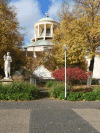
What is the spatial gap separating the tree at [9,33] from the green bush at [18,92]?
688 centimetres

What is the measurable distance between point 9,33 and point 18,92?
9.91m

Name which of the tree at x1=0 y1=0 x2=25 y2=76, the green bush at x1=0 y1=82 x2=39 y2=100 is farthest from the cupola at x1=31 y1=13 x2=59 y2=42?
the green bush at x1=0 y1=82 x2=39 y2=100

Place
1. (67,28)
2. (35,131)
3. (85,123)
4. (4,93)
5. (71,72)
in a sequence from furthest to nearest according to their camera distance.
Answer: (67,28), (71,72), (4,93), (85,123), (35,131)

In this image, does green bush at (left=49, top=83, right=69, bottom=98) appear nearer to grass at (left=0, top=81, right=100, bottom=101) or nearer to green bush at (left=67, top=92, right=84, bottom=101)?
grass at (left=0, top=81, right=100, bottom=101)

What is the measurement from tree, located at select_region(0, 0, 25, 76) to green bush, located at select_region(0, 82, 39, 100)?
688 cm

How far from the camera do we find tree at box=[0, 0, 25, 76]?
1642cm

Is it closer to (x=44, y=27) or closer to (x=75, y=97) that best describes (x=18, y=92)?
(x=75, y=97)

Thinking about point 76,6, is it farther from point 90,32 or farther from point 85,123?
point 85,123

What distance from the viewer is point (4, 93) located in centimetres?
1007

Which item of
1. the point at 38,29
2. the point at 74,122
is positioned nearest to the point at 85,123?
the point at 74,122

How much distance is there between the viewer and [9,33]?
18000 mm

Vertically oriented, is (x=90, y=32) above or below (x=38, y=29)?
below

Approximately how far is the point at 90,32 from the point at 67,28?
320 cm

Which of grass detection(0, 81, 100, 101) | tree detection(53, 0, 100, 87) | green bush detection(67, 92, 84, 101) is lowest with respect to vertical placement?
green bush detection(67, 92, 84, 101)
